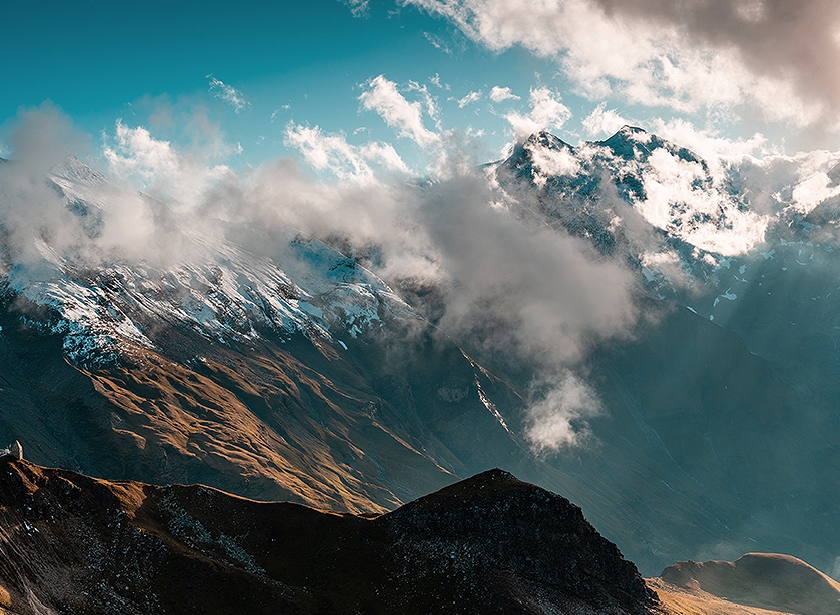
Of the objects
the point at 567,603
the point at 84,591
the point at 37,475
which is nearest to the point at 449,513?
the point at 567,603

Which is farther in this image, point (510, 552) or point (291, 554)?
point (510, 552)

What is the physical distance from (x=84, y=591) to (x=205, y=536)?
2767 centimetres

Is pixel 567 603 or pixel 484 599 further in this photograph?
pixel 567 603

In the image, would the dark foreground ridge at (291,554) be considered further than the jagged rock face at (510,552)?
No

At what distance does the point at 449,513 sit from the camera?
418 feet

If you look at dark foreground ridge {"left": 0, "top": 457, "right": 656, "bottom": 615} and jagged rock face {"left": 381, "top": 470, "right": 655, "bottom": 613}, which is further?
jagged rock face {"left": 381, "top": 470, "right": 655, "bottom": 613}

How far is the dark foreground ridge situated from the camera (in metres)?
100

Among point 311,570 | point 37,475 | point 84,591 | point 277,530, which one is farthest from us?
point 277,530

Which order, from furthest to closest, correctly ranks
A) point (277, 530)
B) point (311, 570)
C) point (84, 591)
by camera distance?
point (277, 530) < point (311, 570) < point (84, 591)

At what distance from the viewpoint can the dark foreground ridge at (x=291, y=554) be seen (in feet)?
329

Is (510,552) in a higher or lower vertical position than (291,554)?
higher

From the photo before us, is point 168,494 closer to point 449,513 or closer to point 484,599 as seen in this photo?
point 449,513

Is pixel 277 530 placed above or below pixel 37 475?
above

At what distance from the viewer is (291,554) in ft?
407
